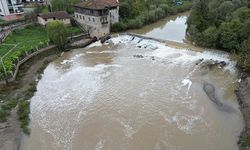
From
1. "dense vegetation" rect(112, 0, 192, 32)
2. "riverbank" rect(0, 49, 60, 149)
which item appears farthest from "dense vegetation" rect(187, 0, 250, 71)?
"riverbank" rect(0, 49, 60, 149)

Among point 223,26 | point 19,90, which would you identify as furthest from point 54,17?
point 223,26

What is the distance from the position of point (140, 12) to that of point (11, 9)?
1073 inches

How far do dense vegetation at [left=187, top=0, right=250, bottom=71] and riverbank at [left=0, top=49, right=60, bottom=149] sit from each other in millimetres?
21855

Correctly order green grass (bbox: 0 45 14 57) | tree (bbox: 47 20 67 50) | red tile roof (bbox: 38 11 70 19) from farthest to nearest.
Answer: red tile roof (bbox: 38 11 70 19)
tree (bbox: 47 20 67 50)
green grass (bbox: 0 45 14 57)

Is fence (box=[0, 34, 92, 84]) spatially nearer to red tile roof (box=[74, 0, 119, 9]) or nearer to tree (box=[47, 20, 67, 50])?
tree (box=[47, 20, 67, 50])

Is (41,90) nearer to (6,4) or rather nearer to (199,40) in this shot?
(199,40)

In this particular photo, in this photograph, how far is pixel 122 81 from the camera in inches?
1286

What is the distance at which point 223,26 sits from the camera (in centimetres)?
3716

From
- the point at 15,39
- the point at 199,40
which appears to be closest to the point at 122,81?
the point at 199,40

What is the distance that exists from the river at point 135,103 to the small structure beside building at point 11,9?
2319 cm

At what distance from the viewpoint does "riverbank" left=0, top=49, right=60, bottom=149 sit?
79.6 feet

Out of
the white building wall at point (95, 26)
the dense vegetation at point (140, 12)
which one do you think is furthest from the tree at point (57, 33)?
the dense vegetation at point (140, 12)

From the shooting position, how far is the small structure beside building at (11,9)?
56.7 meters

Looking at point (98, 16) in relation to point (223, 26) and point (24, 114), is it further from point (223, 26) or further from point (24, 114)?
point (24, 114)
